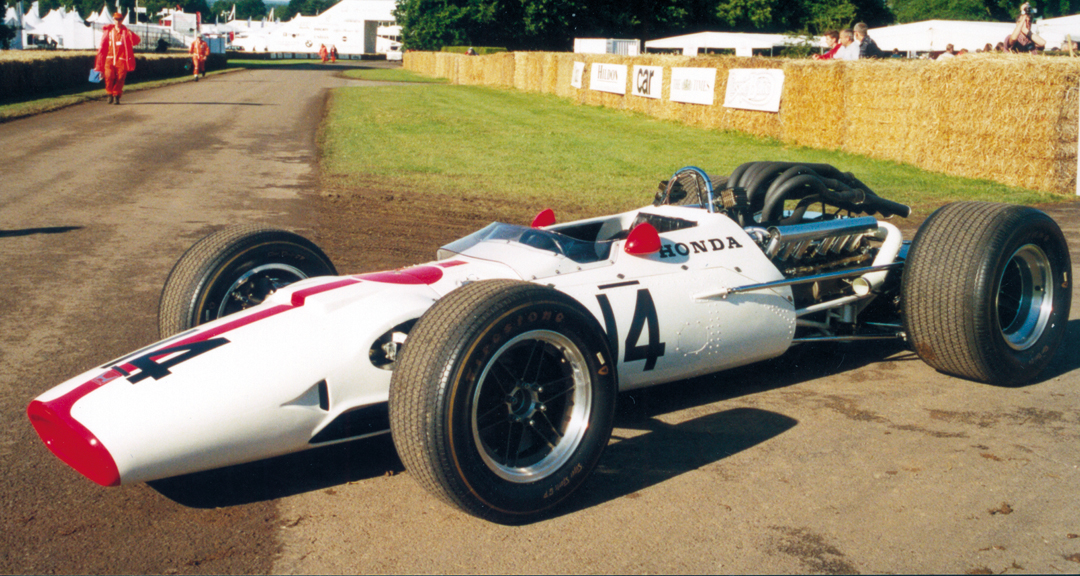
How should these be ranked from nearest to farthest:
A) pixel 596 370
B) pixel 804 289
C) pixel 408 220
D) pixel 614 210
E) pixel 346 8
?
pixel 596 370 < pixel 804 289 < pixel 408 220 < pixel 614 210 < pixel 346 8

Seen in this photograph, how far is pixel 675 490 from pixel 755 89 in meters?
16.6

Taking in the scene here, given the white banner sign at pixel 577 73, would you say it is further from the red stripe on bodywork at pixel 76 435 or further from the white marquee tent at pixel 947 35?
the red stripe on bodywork at pixel 76 435

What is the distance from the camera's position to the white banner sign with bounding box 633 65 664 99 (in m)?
23.4

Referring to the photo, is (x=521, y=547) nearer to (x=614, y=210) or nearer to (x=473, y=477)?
(x=473, y=477)

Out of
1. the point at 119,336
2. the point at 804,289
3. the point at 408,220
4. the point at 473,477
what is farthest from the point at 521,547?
the point at 408,220

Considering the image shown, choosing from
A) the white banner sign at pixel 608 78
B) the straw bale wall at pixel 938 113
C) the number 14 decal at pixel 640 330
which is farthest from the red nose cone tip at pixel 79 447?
the white banner sign at pixel 608 78

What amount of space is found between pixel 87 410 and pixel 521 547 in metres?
1.62

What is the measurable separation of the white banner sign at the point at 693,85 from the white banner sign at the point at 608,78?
3.94m

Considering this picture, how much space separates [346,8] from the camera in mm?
106125

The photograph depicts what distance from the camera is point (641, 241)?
4328mm

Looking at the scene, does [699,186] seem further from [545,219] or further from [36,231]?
[36,231]

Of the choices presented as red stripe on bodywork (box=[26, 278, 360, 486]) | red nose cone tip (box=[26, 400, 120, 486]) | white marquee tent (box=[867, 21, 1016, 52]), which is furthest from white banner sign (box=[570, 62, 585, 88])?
red nose cone tip (box=[26, 400, 120, 486])

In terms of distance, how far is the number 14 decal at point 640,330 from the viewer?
404cm

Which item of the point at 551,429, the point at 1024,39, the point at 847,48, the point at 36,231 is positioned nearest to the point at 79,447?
the point at 551,429
